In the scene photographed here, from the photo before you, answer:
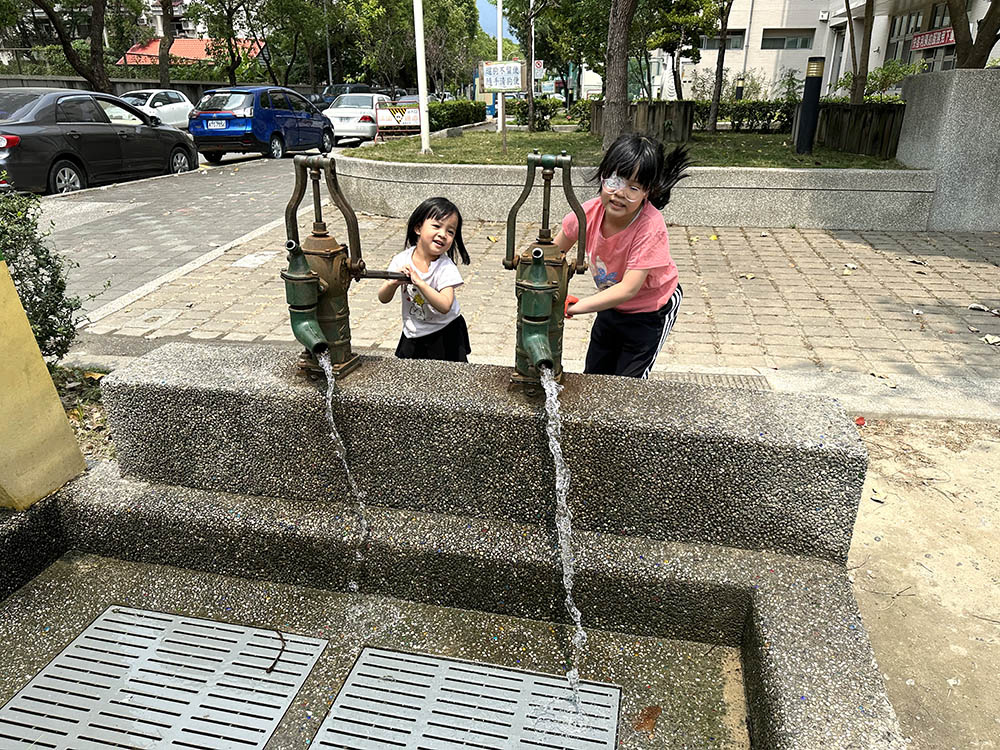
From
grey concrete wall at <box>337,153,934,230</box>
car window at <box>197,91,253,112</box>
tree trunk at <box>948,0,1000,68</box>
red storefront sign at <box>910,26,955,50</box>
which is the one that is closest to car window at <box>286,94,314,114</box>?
car window at <box>197,91,253,112</box>

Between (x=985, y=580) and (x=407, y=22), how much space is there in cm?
3957

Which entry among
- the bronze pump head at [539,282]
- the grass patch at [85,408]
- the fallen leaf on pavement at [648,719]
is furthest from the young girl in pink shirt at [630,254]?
the grass patch at [85,408]

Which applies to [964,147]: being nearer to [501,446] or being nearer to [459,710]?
[501,446]

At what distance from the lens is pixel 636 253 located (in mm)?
2756

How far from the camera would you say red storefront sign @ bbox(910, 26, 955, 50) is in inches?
916

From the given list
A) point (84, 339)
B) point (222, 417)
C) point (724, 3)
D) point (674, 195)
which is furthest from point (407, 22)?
point (222, 417)

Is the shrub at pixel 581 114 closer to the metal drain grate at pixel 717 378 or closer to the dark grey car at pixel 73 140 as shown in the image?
the dark grey car at pixel 73 140

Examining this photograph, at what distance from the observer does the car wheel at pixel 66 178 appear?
10.2 meters

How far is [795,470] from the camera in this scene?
2092 millimetres

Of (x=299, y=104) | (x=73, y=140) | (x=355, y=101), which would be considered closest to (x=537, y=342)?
(x=73, y=140)

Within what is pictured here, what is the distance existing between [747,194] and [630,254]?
613cm

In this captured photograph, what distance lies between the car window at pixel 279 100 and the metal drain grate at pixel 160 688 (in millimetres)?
14653

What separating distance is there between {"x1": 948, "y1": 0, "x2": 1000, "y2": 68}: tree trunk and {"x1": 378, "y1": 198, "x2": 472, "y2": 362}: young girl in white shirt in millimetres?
8929

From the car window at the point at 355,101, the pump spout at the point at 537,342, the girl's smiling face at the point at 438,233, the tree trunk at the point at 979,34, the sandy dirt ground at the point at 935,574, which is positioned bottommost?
the sandy dirt ground at the point at 935,574
